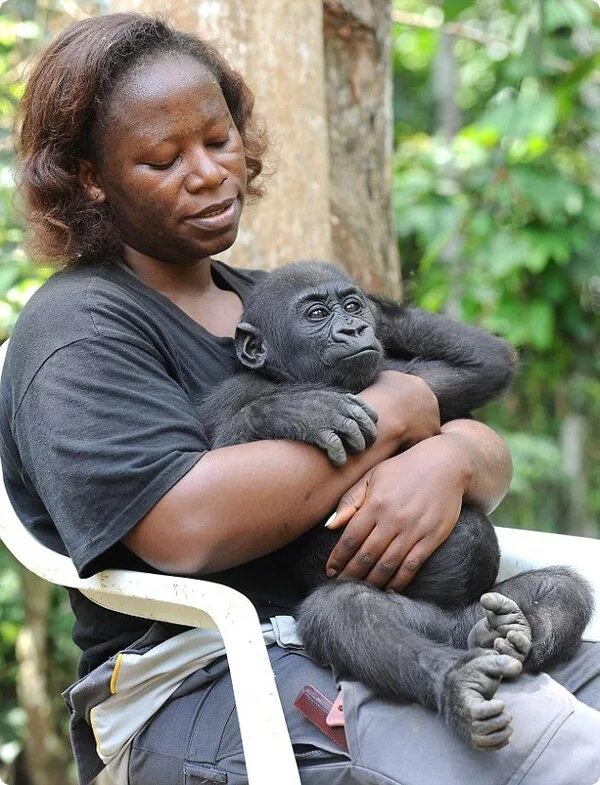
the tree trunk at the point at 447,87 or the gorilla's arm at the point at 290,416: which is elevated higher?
the gorilla's arm at the point at 290,416

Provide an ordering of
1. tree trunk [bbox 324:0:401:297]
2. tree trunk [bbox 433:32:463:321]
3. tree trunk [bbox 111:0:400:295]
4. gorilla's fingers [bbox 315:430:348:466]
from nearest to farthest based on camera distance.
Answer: gorilla's fingers [bbox 315:430:348:466], tree trunk [bbox 111:0:400:295], tree trunk [bbox 324:0:401:297], tree trunk [bbox 433:32:463:321]

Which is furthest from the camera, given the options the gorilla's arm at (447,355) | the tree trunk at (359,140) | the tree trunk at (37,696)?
the tree trunk at (37,696)

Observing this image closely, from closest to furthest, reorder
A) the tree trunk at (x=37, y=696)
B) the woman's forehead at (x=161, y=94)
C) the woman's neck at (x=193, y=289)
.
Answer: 1. the woman's forehead at (x=161, y=94)
2. the woman's neck at (x=193, y=289)
3. the tree trunk at (x=37, y=696)

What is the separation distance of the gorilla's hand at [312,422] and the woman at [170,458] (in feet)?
0.11

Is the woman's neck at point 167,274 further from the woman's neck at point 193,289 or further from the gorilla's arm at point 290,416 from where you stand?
the gorilla's arm at point 290,416

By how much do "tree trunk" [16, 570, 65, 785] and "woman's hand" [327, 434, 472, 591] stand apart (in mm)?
3166

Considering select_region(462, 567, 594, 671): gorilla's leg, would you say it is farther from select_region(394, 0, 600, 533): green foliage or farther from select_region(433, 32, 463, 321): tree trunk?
select_region(433, 32, 463, 321): tree trunk

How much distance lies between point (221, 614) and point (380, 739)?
302 mm

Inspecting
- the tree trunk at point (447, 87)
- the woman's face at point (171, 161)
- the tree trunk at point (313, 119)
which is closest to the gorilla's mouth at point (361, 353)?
the woman's face at point (171, 161)

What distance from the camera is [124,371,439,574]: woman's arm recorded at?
175cm

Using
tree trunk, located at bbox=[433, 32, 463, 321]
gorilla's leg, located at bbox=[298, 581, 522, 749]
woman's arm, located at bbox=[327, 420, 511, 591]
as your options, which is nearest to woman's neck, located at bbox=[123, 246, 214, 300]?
woman's arm, located at bbox=[327, 420, 511, 591]

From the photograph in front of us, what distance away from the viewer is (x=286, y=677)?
5.96ft

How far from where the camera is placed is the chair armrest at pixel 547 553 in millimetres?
2262

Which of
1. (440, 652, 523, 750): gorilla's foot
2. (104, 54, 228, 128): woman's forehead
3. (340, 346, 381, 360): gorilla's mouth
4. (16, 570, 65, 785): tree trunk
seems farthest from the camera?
(16, 570, 65, 785): tree trunk
